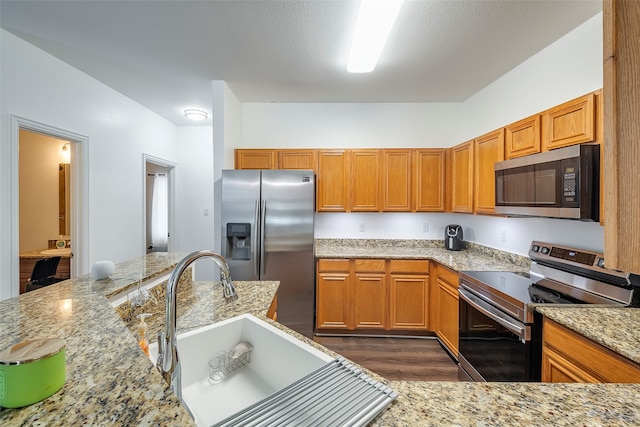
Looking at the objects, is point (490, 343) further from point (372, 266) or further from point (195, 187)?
point (195, 187)

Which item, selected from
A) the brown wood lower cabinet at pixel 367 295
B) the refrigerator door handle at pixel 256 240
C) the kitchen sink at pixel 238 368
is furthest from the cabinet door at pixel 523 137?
the refrigerator door handle at pixel 256 240

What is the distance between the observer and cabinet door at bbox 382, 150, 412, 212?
318 cm

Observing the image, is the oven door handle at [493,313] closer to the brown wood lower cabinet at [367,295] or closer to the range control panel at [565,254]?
the range control panel at [565,254]

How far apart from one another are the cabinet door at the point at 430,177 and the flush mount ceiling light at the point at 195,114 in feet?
9.47

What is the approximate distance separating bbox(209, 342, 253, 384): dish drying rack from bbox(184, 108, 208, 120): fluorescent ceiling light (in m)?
3.44

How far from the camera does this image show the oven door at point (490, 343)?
1549 mm

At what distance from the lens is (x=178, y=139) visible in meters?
4.39

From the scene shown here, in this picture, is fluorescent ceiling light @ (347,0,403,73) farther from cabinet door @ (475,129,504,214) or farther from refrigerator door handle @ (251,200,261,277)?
refrigerator door handle @ (251,200,261,277)

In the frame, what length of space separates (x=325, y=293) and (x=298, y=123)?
215 cm

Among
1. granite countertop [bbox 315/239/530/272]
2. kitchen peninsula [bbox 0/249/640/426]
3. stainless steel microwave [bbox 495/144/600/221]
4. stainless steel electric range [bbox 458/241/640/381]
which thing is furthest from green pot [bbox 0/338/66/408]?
granite countertop [bbox 315/239/530/272]

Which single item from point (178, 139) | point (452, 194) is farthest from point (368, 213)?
point (178, 139)

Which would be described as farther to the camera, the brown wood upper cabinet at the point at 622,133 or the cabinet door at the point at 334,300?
the cabinet door at the point at 334,300

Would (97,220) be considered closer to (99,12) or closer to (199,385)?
(99,12)

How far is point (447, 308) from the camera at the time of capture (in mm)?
2561
